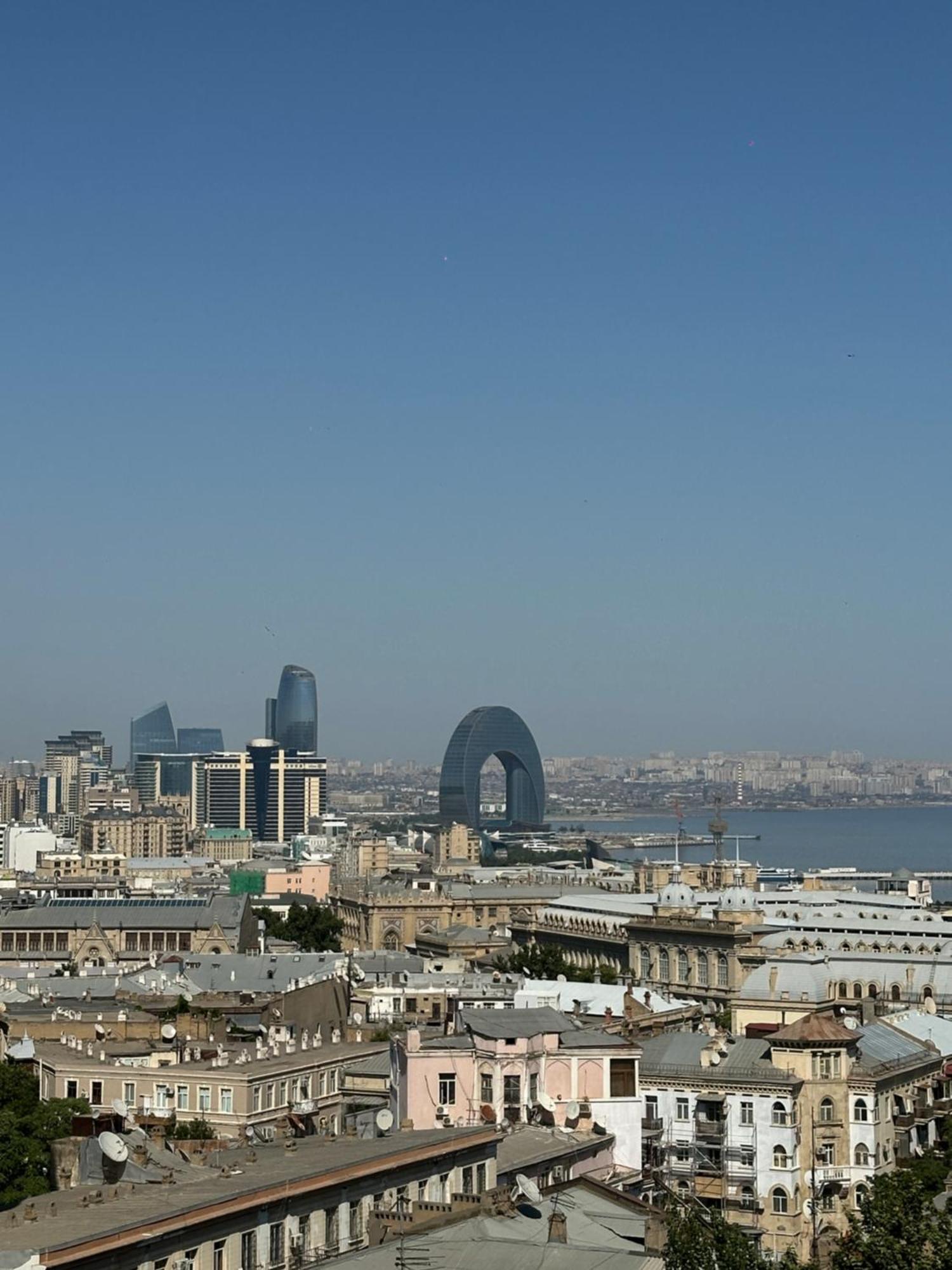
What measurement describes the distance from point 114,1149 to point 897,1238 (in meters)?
8.17

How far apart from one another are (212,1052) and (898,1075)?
37.4ft

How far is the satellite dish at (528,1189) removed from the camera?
24.8 meters

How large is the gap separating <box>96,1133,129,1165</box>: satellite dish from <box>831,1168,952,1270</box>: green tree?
7368 mm

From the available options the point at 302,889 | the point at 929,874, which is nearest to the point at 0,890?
the point at 302,889

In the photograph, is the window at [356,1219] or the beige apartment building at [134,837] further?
the beige apartment building at [134,837]

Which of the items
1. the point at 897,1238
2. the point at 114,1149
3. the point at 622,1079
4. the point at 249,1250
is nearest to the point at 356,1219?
the point at 249,1250

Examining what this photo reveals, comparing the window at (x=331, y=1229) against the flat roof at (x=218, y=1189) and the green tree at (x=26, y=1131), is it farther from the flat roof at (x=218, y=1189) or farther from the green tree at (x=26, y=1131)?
the green tree at (x=26, y=1131)

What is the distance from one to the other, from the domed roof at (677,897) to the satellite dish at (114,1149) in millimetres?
61760

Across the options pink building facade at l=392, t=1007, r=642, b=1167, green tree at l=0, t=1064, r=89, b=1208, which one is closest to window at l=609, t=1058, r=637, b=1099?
pink building facade at l=392, t=1007, r=642, b=1167

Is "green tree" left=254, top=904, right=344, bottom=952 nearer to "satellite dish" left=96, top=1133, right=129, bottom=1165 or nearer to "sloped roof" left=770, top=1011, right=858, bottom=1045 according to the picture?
"sloped roof" left=770, top=1011, right=858, bottom=1045

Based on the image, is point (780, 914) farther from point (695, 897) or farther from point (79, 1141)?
point (79, 1141)

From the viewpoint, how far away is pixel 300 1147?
27.4 m

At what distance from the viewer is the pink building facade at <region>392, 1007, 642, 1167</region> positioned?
33.1 m

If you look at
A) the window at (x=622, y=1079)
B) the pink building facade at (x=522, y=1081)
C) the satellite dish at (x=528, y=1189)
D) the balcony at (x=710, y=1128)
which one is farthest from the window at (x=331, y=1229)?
the balcony at (x=710, y=1128)
